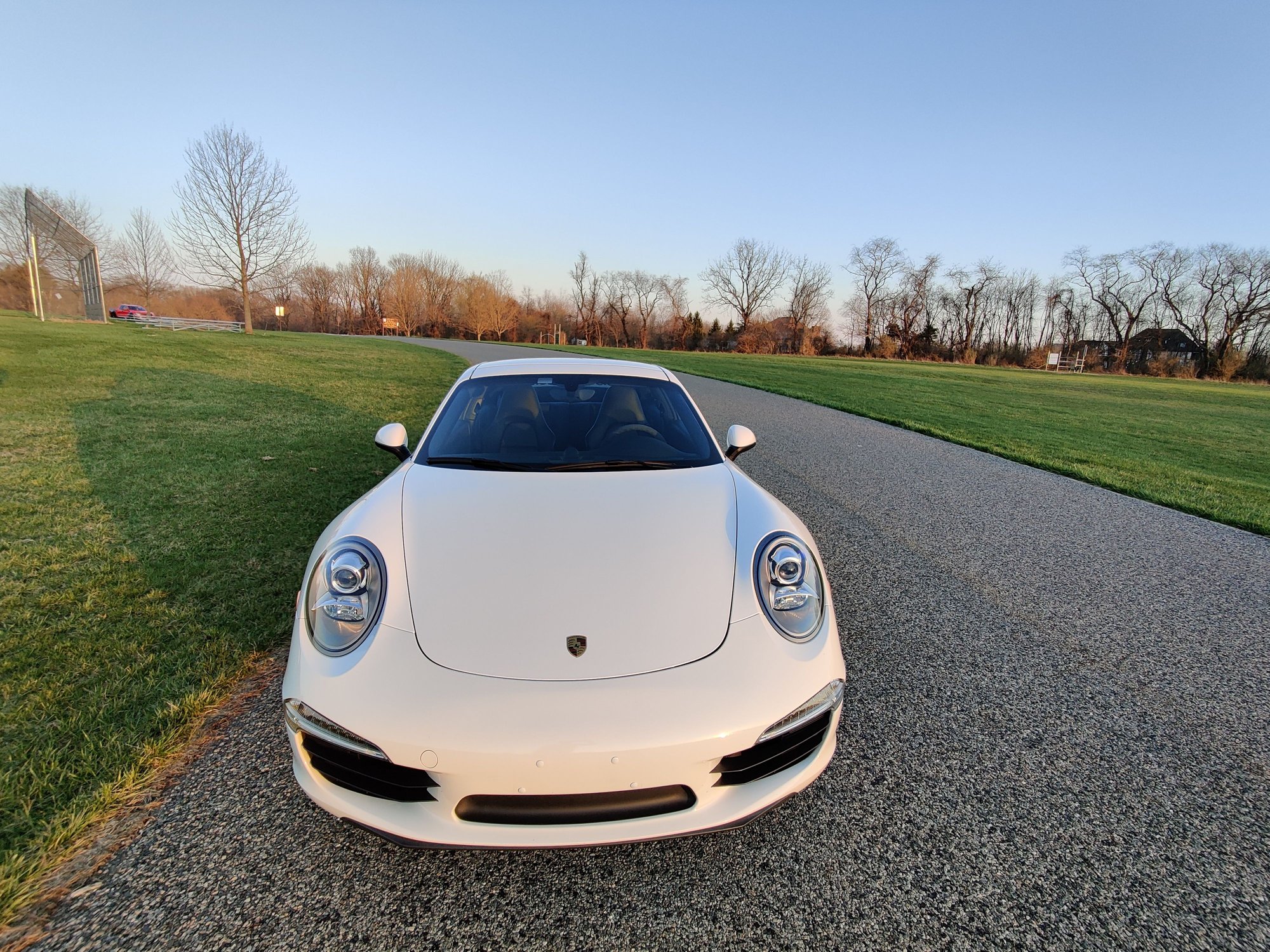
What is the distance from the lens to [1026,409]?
1465 cm

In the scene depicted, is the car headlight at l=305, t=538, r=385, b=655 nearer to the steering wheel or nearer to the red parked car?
the steering wheel

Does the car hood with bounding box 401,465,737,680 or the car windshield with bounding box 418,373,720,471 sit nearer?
the car hood with bounding box 401,465,737,680

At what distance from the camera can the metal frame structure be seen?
2552cm

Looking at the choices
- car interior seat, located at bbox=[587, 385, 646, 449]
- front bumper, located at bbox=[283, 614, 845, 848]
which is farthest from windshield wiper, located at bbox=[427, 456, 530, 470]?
front bumper, located at bbox=[283, 614, 845, 848]

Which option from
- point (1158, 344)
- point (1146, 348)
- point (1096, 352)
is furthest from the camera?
point (1096, 352)

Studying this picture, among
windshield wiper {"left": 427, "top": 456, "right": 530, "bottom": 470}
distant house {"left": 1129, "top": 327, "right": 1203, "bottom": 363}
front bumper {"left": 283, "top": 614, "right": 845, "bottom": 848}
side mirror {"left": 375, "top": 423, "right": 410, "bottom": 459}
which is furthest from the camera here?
distant house {"left": 1129, "top": 327, "right": 1203, "bottom": 363}

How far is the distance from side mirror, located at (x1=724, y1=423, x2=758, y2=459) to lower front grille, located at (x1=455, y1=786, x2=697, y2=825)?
6.37ft

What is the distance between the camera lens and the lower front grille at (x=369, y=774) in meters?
1.47

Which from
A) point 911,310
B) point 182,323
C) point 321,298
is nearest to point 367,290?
point 321,298

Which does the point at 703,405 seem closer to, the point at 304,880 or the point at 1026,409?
the point at 1026,409

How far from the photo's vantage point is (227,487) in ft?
15.6

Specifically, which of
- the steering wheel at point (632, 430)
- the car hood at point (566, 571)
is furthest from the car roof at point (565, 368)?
the car hood at point (566, 571)

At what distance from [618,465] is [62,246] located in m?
43.2

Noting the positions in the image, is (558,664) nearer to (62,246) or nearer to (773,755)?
(773,755)
